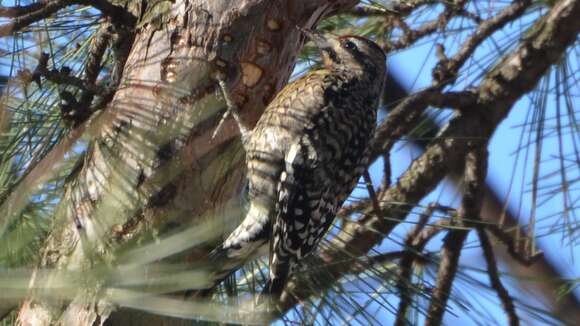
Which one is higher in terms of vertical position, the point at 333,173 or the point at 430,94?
the point at 430,94

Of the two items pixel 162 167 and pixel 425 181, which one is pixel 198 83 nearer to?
pixel 162 167

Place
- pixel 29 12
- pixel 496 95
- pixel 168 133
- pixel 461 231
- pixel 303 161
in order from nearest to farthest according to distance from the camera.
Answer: pixel 29 12, pixel 168 133, pixel 303 161, pixel 461 231, pixel 496 95

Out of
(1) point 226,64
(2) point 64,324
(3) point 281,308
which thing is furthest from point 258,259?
(2) point 64,324

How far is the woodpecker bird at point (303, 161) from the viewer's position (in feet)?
9.62

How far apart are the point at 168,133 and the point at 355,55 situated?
1286 mm

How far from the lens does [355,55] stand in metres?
3.62

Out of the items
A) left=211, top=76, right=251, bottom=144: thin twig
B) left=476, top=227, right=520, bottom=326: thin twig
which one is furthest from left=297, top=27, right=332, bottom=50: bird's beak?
left=476, top=227, right=520, bottom=326: thin twig

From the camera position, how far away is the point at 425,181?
3.63 m

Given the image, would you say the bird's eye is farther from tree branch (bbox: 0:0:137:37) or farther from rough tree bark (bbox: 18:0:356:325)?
tree branch (bbox: 0:0:137:37)

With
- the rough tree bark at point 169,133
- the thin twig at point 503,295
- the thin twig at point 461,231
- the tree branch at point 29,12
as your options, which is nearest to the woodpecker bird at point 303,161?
the rough tree bark at point 169,133

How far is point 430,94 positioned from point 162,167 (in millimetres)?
1372

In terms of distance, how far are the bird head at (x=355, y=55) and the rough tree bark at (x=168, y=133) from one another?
776 millimetres

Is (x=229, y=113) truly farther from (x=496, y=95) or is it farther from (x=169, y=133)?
(x=496, y=95)

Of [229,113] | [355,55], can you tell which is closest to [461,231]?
[355,55]
